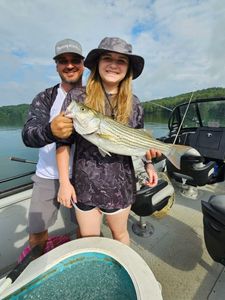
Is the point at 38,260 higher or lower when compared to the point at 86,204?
lower

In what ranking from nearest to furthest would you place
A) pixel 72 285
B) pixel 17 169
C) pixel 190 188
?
pixel 72 285 < pixel 190 188 < pixel 17 169

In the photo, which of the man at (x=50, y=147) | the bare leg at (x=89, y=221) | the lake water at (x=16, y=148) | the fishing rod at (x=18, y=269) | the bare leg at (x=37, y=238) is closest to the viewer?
the fishing rod at (x=18, y=269)

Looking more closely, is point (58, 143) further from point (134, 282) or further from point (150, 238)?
point (150, 238)

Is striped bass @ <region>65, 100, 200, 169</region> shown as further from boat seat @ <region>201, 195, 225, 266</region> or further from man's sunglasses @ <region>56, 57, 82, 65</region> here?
man's sunglasses @ <region>56, 57, 82, 65</region>

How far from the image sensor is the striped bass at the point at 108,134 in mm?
1216

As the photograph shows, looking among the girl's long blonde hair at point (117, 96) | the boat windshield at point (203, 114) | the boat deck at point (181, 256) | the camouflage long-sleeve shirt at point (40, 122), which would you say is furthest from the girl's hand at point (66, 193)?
the boat windshield at point (203, 114)

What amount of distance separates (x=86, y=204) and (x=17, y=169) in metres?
4.41

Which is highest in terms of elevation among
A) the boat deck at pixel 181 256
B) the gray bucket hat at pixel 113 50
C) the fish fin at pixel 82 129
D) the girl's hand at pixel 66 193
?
the gray bucket hat at pixel 113 50

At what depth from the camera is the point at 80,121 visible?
1.22 metres

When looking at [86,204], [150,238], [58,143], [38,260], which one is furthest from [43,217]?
[150,238]

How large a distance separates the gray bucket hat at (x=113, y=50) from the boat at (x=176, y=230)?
3.92 ft

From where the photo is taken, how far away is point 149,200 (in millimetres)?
2078

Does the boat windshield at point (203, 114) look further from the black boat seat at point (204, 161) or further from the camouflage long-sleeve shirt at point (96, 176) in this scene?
the camouflage long-sleeve shirt at point (96, 176)

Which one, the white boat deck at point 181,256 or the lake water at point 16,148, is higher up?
the lake water at point 16,148
